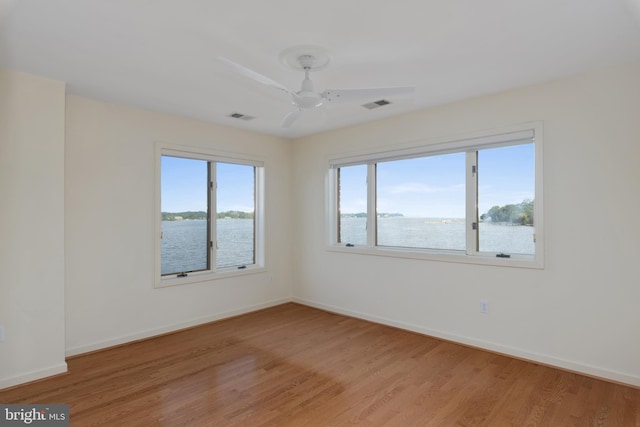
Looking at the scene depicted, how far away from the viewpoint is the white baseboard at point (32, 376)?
9.02 feet

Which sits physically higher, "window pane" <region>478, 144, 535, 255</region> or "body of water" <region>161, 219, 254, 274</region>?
"window pane" <region>478, 144, 535, 255</region>

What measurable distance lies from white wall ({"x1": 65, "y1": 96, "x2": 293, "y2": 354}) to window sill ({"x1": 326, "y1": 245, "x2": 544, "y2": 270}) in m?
1.85

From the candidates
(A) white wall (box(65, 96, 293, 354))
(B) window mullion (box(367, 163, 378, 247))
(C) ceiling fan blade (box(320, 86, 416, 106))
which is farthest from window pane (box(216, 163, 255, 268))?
(C) ceiling fan blade (box(320, 86, 416, 106))

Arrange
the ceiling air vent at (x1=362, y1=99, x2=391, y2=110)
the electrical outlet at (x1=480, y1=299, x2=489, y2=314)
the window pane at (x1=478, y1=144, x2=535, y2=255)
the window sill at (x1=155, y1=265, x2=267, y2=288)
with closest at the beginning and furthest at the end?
the window pane at (x1=478, y1=144, x2=535, y2=255) → the electrical outlet at (x1=480, y1=299, x2=489, y2=314) → the ceiling air vent at (x1=362, y1=99, x2=391, y2=110) → the window sill at (x1=155, y1=265, x2=267, y2=288)

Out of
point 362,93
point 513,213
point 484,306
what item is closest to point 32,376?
point 362,93

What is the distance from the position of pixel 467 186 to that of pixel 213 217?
3.12 metres

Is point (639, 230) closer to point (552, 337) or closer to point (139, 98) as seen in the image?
point (552, 337)

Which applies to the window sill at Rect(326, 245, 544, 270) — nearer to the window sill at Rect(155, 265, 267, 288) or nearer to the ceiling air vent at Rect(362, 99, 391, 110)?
the window sill at Rect(155, 265, 267, 288)

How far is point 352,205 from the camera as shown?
486 cm

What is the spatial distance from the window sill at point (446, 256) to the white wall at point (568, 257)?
0.06 metres

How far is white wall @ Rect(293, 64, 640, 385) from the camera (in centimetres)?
277

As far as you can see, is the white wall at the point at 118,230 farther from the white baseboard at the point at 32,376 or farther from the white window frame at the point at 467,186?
the white window frame at the point at 467,186

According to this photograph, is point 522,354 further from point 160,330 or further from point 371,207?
point 160,330

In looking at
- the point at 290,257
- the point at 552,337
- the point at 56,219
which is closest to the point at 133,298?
the point at 56,219
